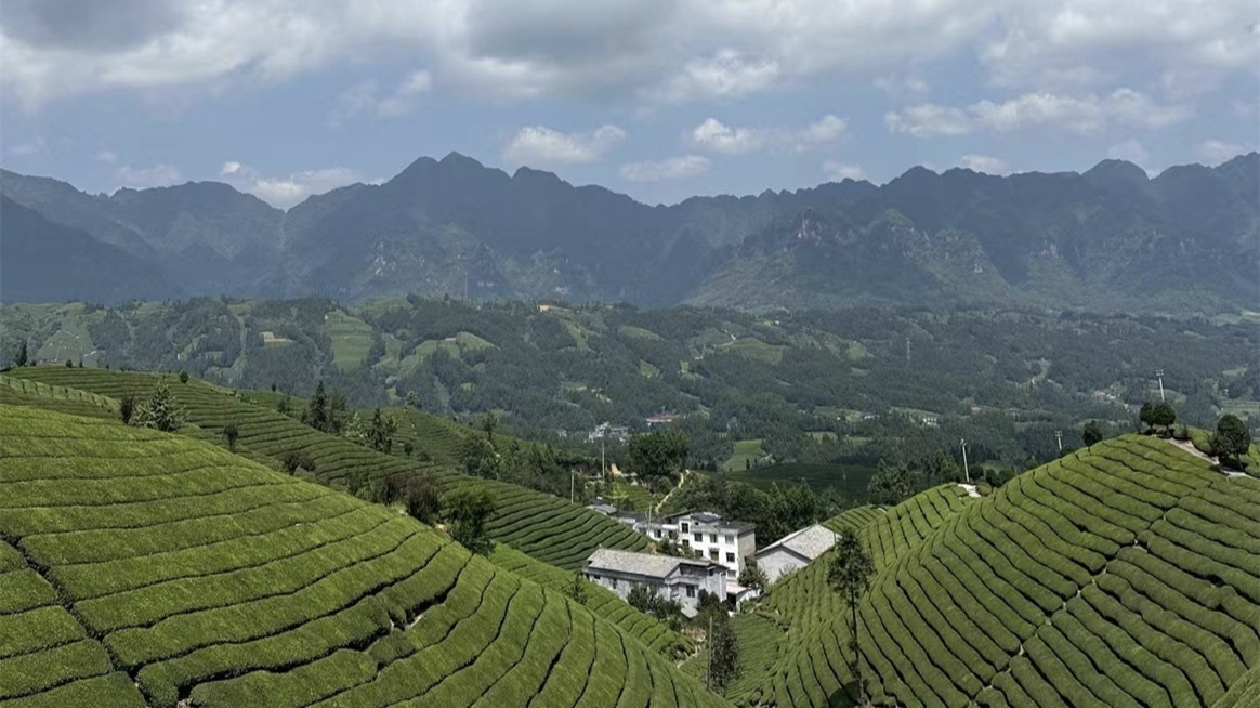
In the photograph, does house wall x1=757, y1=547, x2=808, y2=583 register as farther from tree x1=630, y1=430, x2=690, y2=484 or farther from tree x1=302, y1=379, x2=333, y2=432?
tree x1=302, y1=379, x2=333, y2=432

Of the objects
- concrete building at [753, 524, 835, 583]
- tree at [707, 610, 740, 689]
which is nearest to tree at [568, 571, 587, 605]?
tree at [707, 610, 740, 689]

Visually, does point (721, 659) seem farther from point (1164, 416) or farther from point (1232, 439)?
point (1164, 416)

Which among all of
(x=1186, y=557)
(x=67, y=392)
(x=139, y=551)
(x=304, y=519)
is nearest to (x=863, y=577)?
(x=1186, y=557)

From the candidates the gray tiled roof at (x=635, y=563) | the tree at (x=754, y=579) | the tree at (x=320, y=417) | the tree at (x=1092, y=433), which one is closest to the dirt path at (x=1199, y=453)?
the tree at (x=1092, y=433)

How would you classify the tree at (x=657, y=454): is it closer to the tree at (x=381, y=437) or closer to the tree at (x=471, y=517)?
the tree at (x=381, y=437)

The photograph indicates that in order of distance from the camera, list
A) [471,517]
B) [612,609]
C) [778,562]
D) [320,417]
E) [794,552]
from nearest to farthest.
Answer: [471,517]
[612,609]
[794,552]
[778,562]
[320,417]

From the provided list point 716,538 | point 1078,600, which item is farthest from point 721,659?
point 716,538
